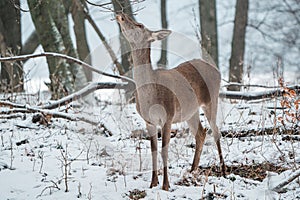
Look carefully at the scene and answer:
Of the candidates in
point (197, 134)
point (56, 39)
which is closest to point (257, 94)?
point (197, 134)

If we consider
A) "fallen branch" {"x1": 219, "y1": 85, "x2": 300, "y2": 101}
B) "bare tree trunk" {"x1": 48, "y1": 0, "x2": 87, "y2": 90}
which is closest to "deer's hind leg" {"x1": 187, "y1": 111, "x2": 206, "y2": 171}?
"fallen branch" {"x1": 219, "y1": 85, "x2": 300, "y2": 101}

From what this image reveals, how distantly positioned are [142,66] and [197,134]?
1225 millimetres

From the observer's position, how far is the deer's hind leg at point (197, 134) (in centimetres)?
505

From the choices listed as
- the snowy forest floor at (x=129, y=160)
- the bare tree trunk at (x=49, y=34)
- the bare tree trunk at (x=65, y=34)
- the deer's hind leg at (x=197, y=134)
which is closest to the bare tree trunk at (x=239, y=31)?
the bare tree trunk at (x=65, y=34)

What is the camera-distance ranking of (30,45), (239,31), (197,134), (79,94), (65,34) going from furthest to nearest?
(30,45), (239,31), (65,34), (79,94), (197,134)

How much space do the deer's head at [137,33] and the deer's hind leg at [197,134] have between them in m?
1.25

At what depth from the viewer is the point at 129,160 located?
17.3 ft

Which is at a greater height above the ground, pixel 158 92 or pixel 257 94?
pixel 257 94

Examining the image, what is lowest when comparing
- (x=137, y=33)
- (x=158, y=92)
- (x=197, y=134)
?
(x=197, y=134)

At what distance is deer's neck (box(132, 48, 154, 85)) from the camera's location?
15.3 ft

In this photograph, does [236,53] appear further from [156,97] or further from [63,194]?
[63,194]

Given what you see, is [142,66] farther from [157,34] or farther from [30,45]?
[30,45]

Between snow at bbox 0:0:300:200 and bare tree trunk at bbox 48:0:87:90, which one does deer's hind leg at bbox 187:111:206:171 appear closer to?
snow at bbox 0:0:300:200

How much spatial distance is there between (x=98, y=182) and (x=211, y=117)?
1593mm
